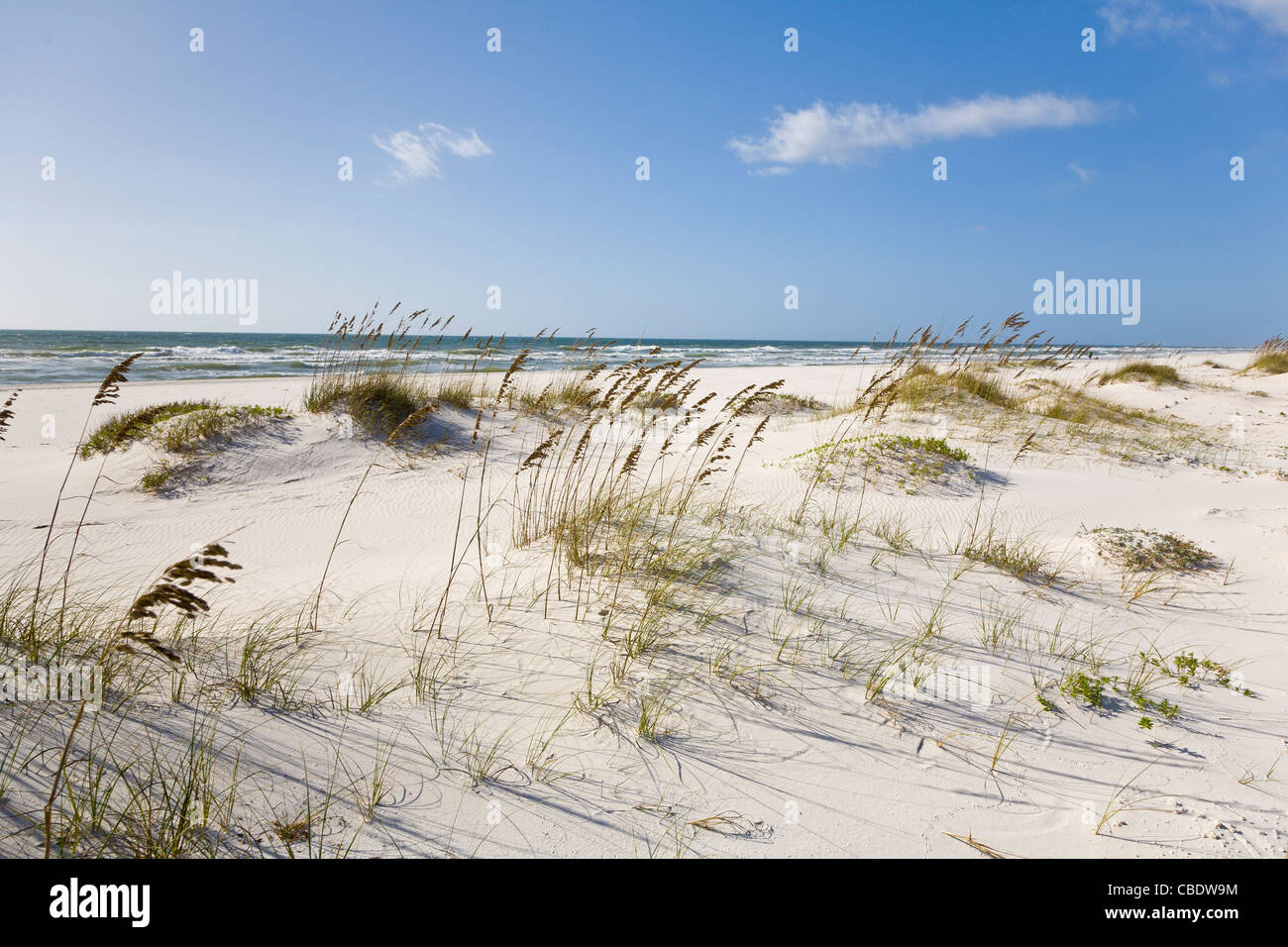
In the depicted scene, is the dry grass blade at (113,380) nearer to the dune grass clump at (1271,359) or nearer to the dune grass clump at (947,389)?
the dune grass clump at (947,389)

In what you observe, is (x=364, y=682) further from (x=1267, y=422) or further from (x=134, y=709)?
(x=1267, y=422)

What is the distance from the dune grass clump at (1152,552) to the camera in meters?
4.60

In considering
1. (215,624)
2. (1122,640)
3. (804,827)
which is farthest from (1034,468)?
(215,624)

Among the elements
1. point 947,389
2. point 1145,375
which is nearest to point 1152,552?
point 947,389

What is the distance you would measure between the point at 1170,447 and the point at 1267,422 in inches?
208

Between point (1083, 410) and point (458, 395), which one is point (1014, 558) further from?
point (1083, 410)

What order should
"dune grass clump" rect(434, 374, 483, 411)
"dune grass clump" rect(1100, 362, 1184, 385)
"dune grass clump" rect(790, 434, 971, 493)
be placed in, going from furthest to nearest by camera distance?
1. "dune grass clump" rect(1100, 362, 1184, 385)
2. "dune grass clump" rect(434, 374, 483, 411)
3. "dune grass clump" rect(790, 434, 971, 493)

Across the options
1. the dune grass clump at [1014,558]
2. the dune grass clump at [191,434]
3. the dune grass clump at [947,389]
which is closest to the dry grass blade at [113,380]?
the dune grass clump at [191,434]

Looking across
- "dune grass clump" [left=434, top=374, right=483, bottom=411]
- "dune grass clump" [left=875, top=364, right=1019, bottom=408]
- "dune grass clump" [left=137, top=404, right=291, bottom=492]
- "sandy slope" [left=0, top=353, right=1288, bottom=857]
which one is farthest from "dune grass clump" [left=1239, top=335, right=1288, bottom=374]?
"dune grass clump" [left=137, top=404, right=291, bottom=492]

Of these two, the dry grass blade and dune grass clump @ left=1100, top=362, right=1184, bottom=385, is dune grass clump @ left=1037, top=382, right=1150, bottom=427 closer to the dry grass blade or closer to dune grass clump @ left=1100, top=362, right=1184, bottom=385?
dune grass clump @ left=1100, top=362, right=1184, bottom=385

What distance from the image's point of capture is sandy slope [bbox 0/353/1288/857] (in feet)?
6.63

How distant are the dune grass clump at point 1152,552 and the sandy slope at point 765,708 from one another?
0.14 meters

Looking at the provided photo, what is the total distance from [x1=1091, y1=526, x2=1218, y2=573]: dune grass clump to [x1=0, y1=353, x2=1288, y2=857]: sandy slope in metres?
0.14

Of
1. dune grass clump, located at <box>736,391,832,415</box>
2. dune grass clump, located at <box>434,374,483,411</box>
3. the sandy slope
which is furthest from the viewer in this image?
dune grass clump, located at <box>736,391,832,415</box>
